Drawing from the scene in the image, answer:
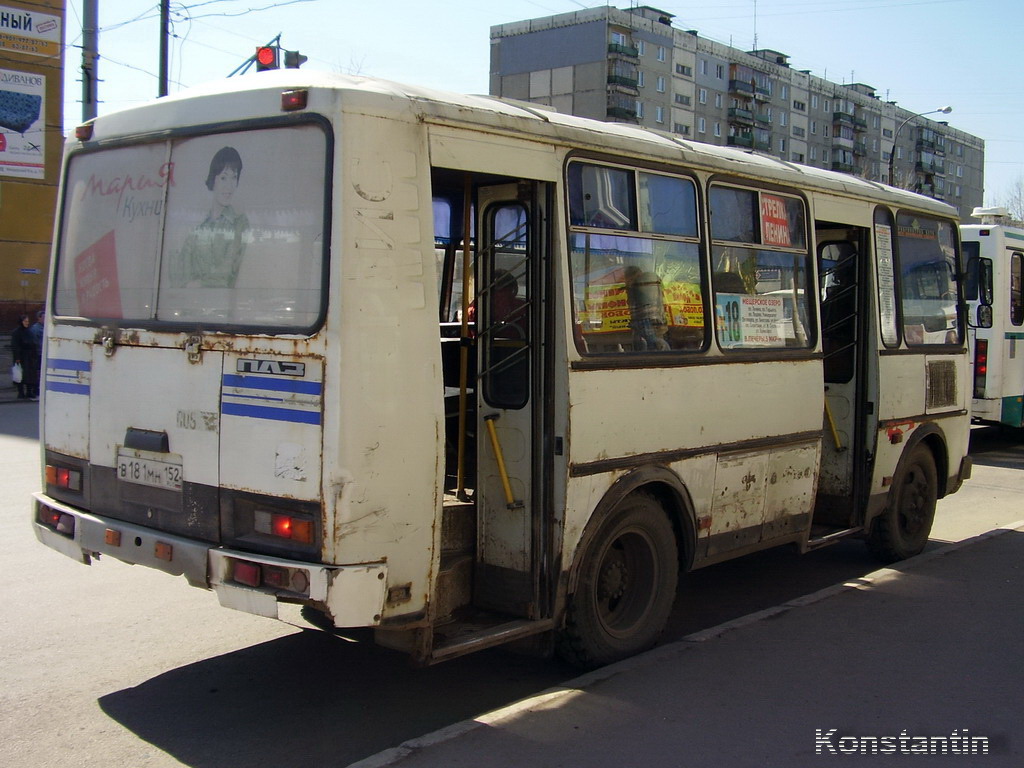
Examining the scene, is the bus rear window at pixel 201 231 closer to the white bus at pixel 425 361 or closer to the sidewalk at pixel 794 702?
the white bus at pixel 425 361

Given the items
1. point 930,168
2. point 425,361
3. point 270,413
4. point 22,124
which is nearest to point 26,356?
point 22,124

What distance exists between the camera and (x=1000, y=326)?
579 inches

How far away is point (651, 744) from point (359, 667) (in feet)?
5.88

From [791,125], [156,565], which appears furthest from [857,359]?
[791,125]

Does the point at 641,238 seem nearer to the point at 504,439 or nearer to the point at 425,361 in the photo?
the point at 504,439

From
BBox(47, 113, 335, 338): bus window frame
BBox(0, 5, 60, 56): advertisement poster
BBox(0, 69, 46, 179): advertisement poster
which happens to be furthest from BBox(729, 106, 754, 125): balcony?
BBox(47, 113, 335, 338): bus window frame

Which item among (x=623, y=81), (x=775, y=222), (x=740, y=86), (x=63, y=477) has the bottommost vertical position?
(x=63, y=477)

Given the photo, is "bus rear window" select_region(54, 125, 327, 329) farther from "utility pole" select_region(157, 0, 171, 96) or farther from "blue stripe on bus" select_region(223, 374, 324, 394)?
"utility pole" select_region(157, 0, 171, 96)

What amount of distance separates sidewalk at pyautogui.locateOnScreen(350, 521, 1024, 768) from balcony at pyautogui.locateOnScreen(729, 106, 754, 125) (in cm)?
8529

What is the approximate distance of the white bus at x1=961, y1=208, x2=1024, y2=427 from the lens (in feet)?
47.5

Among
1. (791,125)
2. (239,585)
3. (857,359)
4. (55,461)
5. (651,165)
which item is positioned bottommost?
(239,585)

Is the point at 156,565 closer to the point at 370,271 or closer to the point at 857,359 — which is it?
the point at 370,271

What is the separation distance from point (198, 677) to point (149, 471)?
3.94 feet

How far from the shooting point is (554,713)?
15.6 feet
